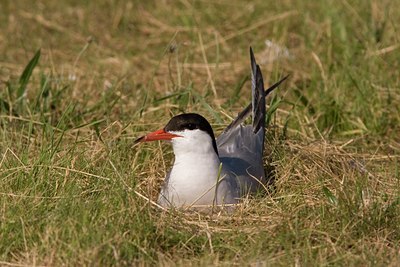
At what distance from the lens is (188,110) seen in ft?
18.5

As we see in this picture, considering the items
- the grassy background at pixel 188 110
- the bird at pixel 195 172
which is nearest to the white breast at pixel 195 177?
the bird at pixel 195 172

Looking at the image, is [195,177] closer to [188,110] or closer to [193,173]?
[193,173]

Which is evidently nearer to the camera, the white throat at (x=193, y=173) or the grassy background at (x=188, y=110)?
the grassy background at (x=188, y=110)

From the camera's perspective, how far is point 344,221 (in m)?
4.10

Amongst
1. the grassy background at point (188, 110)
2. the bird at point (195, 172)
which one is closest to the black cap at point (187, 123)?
the bird at point (195, 172)

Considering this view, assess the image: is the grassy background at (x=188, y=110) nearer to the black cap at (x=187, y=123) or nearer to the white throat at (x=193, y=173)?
the white throat at (x=193, y=173)

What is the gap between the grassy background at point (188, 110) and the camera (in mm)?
3994

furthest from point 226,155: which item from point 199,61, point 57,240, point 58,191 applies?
point 199,61

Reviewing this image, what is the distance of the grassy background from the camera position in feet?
13.1

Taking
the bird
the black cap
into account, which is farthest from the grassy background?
the black cap

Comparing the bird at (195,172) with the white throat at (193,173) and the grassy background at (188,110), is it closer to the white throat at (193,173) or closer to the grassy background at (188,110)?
the white throat at (193,173)

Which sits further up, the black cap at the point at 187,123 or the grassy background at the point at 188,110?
the black cap at the point at 187,123

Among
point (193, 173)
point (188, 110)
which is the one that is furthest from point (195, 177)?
point (188, 110)

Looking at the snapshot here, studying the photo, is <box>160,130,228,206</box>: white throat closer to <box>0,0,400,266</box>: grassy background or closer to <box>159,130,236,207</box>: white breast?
<box>159,130,236,207</box>: white breast
